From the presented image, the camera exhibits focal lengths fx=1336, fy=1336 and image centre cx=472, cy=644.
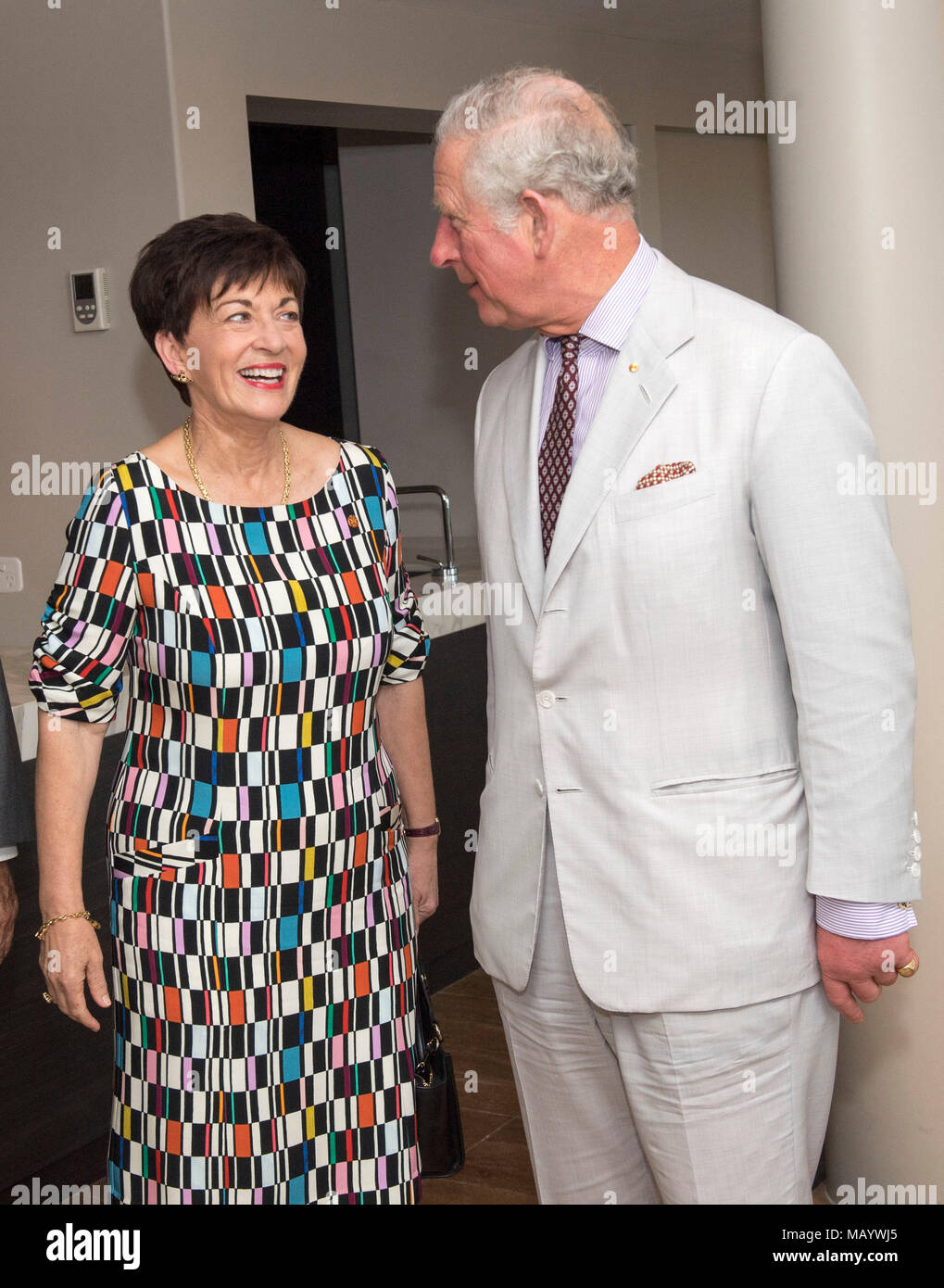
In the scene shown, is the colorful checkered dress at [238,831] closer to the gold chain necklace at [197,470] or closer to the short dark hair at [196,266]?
the gold chain necklace at [197,470]

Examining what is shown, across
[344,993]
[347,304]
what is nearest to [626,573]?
[344,993]

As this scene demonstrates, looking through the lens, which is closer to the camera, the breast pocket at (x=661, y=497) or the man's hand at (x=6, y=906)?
the breast pocket at (x=661, y=497)

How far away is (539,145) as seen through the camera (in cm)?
150

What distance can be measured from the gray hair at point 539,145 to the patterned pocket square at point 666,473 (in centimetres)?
31

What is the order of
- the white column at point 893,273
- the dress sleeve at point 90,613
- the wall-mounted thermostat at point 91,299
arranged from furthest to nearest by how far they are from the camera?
the wall-mounted thermostat at point 91,299, the white column at point 893,273, the dress sleeve at point 90,613

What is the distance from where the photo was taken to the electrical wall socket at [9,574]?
4059 mm

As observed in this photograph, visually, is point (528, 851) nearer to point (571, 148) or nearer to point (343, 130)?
point (571, 148)

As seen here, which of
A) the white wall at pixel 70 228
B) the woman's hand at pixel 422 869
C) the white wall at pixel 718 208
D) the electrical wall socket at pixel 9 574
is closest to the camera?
the woman's hand at pixel 422 869

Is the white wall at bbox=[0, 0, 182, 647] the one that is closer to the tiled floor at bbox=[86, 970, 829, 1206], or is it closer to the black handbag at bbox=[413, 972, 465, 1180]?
the tiled floor at bbox=[86, 970, 829, 1206]

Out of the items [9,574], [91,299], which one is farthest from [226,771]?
[9,574]

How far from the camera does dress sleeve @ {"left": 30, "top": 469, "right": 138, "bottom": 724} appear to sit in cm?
170

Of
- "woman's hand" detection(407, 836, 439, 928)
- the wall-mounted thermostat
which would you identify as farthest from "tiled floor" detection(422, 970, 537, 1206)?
the wall-mounted thermostat

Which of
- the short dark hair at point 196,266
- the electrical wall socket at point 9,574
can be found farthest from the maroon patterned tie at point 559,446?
the electrical wall socket at point 9,574

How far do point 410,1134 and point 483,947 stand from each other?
338mm
